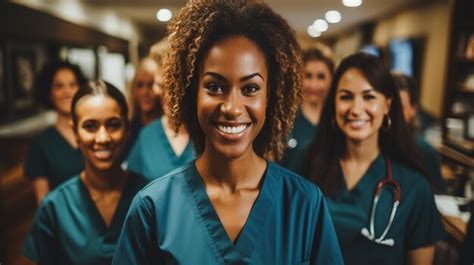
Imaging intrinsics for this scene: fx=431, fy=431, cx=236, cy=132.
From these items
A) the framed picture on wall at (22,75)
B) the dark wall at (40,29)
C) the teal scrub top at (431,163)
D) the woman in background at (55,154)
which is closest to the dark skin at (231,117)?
the woman in background at (55,154)

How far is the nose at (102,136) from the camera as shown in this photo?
52.0 inches

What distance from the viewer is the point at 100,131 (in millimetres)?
1339

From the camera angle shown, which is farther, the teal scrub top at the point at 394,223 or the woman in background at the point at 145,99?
the woman in background at the point at 145,99

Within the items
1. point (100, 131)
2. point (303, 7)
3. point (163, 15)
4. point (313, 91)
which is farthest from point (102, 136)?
point (303, 7)

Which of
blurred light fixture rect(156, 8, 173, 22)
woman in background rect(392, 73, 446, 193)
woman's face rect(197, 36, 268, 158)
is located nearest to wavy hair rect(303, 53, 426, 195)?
woman in background rect(392, 73, 446, 193)

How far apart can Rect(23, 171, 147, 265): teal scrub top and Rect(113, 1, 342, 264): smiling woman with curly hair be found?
316mm

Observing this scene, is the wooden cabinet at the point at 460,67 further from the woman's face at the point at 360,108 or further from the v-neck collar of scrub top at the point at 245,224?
the v-neck collar of scrub top at the point at 245,224

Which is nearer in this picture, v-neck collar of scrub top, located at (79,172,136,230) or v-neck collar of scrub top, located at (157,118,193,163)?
v-neck collar of scrub top, located at (79,172,136,230)

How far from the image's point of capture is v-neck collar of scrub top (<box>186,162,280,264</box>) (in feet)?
3.11

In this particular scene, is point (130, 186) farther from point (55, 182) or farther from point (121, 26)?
point (121, 26)

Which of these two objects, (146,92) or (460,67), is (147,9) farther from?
(146,92)

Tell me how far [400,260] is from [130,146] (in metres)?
1.36

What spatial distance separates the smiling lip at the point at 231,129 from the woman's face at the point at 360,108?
0.63 m

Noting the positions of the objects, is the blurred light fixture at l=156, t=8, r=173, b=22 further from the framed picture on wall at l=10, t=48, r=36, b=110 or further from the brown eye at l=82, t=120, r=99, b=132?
the framed picture on wall at l=10, t=48, r=36, b=110
